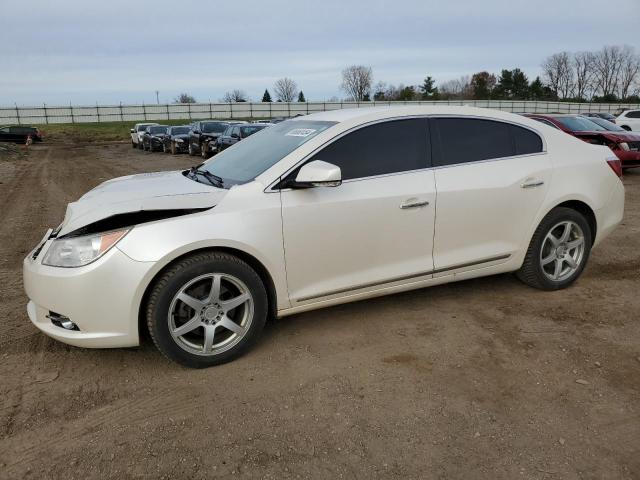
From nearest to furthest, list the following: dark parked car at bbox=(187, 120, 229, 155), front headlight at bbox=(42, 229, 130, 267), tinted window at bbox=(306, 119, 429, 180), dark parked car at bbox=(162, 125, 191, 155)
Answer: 1. front headlight at bbox=(42, 229, 130, 267)
2. tinted window at bbox=(306, 119, 429, 180)
3. dark parked car at bbox=(187, 120, 229, 155)
4. dark parked car at bbox=(162, 125, 191, 155)

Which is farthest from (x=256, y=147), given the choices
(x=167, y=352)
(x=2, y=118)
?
(x=2, y=118)

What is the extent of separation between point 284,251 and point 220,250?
0.42 m

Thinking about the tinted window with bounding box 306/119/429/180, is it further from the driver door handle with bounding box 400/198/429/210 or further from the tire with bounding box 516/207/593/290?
the tire with bounding box 516/207/593/290

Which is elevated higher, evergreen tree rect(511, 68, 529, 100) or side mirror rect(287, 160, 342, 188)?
evergreen tree rect(511, 68, 529, 100)

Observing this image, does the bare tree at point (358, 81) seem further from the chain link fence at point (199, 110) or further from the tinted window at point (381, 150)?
the tinted window at point (381, 150)

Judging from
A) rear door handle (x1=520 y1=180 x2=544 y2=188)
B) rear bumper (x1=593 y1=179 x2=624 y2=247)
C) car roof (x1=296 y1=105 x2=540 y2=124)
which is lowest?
rear bumper (x1=593 y1=179 x2=624 y2=247)

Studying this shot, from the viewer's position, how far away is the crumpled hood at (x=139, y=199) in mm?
3207

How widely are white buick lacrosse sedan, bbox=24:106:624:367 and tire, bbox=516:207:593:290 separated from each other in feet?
0.04

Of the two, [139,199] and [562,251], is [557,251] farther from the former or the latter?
[139,199]

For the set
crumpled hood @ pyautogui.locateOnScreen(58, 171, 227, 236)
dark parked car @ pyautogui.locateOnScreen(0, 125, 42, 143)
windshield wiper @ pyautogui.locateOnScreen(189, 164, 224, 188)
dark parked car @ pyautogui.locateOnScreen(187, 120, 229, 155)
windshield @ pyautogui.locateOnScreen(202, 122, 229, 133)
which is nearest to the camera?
crumpled hood @ pyautogui.locateOnScreen(58, 171, 227, 236)

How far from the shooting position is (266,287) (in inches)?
138

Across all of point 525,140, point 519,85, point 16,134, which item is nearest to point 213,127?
point 525,140

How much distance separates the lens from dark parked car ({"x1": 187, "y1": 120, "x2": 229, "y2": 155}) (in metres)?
21.8

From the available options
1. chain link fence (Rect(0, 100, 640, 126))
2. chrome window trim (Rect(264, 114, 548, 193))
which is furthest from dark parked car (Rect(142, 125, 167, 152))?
chain link fence (Rect(0, 100, 640, 126))
